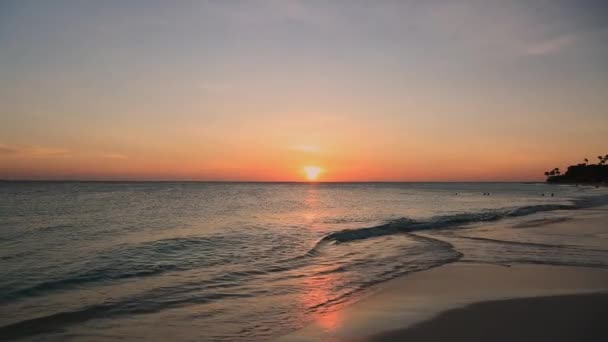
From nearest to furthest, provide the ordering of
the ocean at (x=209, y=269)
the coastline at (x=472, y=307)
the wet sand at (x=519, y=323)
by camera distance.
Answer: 1. the wet sand at (x=519, y=323)
2. the coastline at (x=472, y=307)
3. the ocean at (x=209, y=269)

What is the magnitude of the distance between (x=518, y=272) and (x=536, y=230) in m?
14.0

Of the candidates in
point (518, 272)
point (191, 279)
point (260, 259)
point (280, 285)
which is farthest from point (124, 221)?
point (518, 272)

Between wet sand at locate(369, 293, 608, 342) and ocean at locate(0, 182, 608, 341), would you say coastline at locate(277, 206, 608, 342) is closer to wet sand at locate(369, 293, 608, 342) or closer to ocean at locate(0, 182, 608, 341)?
wet sand at locate(369, 293, 608, 342)

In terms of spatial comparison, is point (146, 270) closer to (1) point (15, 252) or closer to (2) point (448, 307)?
(1) point (15, 252)

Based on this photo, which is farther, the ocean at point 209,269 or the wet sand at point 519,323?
the ocean at point 209,269

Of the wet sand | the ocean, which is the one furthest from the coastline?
the ocean

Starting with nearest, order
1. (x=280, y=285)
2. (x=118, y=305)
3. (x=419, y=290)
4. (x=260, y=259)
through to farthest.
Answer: (x=118, y=305)
(x=419, y=290)
(x=280, y=285)
(x=260, y=259)

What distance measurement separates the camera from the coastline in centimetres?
739

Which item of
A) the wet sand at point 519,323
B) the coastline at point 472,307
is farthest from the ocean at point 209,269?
the wet sand at point 519,323

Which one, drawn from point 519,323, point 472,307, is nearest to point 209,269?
point 472,307

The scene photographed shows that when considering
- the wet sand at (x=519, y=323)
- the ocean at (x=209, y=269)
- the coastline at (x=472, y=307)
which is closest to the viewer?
the wet sand at (x=519, y=323)

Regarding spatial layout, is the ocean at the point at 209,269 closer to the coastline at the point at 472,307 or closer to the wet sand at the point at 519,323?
the coastline at the point at 472,307

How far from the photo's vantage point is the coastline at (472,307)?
7.39 metres

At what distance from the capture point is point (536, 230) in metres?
24.6
